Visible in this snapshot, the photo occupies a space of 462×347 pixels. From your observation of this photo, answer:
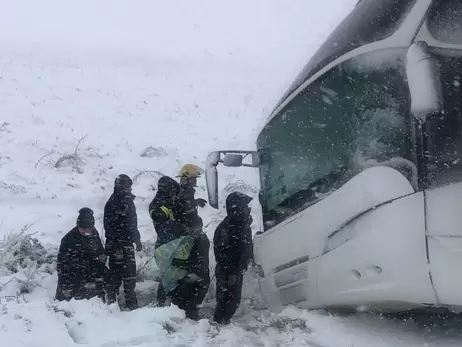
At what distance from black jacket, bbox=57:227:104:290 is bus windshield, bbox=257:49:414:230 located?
6.37 ft

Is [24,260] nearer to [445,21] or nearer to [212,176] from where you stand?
[212,176]

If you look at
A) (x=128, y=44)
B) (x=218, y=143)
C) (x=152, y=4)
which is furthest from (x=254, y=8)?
(x=218, y=143)

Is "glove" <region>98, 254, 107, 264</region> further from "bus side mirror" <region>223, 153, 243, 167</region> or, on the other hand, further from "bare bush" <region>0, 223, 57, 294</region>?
"bus side mirror" <region>223, 153, 243, 167</region>

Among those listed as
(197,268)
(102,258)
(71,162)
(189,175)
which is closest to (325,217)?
(197,268)

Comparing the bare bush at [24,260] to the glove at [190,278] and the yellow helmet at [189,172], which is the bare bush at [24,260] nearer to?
the glove at [190,278]

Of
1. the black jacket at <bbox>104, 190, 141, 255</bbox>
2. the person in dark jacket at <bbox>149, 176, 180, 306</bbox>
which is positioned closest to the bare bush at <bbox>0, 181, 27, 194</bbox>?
the black jacket at <bbox>104, 190, 141, 255</bbox>

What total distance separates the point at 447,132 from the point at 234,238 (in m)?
2.37

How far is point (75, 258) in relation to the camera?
5.86m

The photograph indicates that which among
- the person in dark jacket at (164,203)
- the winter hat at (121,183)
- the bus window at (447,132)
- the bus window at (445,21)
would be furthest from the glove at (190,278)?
the bus window at (445,21)

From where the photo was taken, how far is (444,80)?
3.84m

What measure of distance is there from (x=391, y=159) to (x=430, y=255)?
0.74 metres

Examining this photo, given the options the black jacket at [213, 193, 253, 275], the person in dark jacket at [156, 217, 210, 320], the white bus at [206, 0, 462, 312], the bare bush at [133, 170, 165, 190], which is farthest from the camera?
the bare bush at [133, 170, 165, 190]

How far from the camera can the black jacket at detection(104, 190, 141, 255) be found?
635 cm

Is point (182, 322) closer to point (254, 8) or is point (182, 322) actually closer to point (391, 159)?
point (391, 159)
